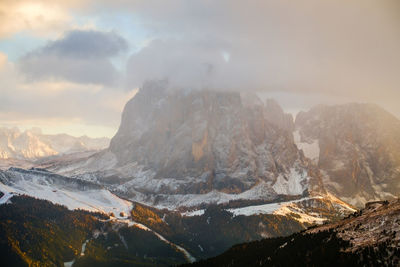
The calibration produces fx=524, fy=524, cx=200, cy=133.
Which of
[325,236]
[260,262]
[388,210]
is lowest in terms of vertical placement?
[260,262]

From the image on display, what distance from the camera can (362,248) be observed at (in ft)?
514

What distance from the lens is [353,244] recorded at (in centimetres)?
16350

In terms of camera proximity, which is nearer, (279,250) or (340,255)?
(340,255)

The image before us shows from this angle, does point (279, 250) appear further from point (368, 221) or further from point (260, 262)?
point (368, 221)

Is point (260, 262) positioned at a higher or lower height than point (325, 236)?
lower

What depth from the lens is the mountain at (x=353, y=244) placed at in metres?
150

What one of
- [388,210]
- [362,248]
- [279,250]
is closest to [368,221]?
[388,210]

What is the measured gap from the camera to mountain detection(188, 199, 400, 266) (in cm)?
14975

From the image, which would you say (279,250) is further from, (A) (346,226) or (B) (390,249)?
(B) (390,249)

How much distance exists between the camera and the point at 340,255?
161 metres

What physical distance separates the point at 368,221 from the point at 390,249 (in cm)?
2633

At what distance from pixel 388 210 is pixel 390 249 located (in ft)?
92.6

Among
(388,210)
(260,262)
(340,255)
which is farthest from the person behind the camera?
(260,262)

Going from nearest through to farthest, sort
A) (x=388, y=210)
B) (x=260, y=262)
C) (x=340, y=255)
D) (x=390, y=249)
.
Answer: (x=390, y=249)
(x=340, y=255)
(x=388, y=210)
(x=260, y=262)
